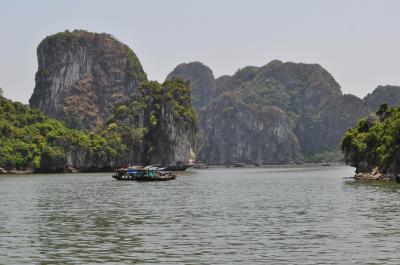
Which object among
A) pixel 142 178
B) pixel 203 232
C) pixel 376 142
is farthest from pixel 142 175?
pixel 203 232

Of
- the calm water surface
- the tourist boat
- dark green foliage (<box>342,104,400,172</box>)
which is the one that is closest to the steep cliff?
dark green foliage (<box>342,104,400,172</box>)

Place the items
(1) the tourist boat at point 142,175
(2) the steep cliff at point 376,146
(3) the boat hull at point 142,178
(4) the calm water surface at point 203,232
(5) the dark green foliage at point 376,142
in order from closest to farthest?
(4) the calm water surface at point 203,232 < (2) the steep cliff at point 376,146 < (5) the dark green foliage at point 376,142 < (3) the boat hull at point 142,178 < (1) the tourist boat at point 142,175

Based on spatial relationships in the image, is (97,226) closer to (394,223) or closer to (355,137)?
(394,223)

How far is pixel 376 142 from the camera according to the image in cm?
11688

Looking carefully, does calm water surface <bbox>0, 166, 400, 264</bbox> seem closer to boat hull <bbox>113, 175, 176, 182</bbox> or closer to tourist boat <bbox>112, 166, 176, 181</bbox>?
boat hull <bbox>113, 175, 176, 182</bbox>

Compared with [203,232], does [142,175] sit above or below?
above

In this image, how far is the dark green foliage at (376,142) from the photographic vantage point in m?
107

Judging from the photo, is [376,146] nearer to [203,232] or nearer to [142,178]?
[142,178]

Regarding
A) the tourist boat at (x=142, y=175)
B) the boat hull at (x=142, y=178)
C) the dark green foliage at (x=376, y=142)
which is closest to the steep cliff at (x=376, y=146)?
the dark green foliage at (x=376, y=142)

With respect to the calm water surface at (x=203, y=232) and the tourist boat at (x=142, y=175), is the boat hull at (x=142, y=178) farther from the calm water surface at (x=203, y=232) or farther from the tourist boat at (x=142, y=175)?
the calm water surface at (x=203, y=232)

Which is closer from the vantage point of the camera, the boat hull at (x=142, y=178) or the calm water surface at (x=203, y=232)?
the calm water surface at (x=203, y=232)

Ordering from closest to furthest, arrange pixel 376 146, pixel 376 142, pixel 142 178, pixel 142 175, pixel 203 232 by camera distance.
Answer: pixel 203 232, pixel 376 146, pixel 376 142, pixel 142 178, pixel 142 175

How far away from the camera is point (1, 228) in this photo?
42.0 meters

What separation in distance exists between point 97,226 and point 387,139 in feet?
251
